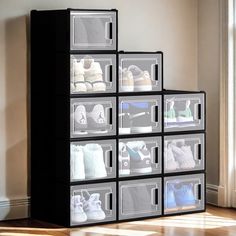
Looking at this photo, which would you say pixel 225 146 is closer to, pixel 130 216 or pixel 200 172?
pixel 200 172

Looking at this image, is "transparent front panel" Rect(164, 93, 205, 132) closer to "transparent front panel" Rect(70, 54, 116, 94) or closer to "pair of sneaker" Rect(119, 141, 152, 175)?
"pair of sneaker" Rect(119, 141, 152, 175)

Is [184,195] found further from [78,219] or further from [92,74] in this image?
[92,74]

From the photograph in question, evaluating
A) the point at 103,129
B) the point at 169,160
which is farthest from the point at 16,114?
the point at 169,160

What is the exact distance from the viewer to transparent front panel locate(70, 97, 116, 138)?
204 inches

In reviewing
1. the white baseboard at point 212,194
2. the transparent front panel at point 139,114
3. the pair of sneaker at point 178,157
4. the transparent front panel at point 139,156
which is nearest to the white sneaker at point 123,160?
the transparent front panel at point 139,156

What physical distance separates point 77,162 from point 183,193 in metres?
0.95

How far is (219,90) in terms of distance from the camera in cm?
596

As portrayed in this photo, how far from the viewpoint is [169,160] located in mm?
5621

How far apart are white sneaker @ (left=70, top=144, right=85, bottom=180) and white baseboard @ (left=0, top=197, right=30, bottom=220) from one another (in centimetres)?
54

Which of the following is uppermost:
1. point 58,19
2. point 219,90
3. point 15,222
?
point 58,19

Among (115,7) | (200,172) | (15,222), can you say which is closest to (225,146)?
(200,172)

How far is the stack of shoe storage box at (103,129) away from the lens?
17.0 feet

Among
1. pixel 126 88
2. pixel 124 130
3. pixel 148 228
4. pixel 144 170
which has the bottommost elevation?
pixel 148 228

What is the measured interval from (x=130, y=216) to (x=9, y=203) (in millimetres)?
869
